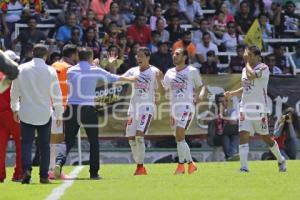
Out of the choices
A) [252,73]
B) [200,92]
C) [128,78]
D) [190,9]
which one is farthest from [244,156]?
[190,9]

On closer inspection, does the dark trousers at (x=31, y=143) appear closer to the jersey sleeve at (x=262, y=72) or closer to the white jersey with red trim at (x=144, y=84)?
the white jersey with red trim at (x=144, y=84)

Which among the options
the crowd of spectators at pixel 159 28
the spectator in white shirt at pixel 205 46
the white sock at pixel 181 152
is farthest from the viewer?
the spectator in white shirt at pixel 205 46

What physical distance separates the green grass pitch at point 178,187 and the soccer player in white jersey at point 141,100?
29.7 inches

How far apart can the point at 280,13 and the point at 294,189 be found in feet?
57.9

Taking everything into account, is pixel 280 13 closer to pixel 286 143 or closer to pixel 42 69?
pixel 286 143

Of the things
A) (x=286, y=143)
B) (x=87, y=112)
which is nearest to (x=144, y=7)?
(x=286, y=143)

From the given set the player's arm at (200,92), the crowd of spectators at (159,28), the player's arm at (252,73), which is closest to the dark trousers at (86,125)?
the player's arm at (200,92)

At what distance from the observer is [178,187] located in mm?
14594

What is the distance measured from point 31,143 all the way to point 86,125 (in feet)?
5.01

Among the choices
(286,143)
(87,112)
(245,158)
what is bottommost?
(286,143)

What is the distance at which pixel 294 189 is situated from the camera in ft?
45.9

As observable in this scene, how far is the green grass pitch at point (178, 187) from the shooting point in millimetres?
13016

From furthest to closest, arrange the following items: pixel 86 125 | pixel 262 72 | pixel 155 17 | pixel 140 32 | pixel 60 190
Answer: pixel 155 17 < pixel 140 32 < pixel 262 72 < pixel 86 125 < pixel 60 190

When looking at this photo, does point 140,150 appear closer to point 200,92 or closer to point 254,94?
point 200,92
